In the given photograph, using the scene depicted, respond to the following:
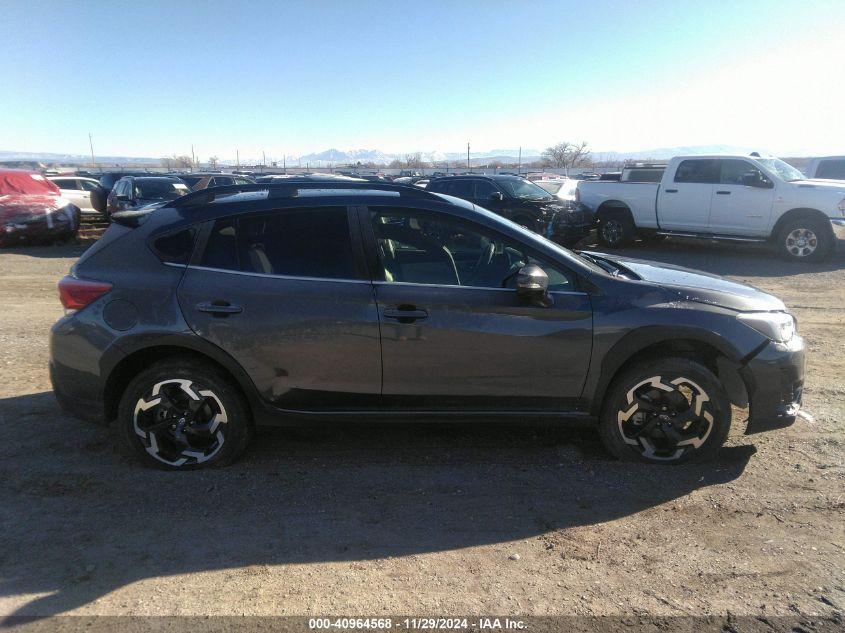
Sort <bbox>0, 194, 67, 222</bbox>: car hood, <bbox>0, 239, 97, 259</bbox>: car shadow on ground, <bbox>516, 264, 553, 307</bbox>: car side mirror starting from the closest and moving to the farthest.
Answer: <bbox>516, 264, 553, 307</bbox>: car side mirror
<bbox>0, 239, 97, 259</bbox>: car shadow on ground
<bbox>0, 194, 67, 222</bbox>: car hood

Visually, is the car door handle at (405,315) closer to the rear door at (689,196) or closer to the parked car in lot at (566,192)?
the rear door at (689,196)

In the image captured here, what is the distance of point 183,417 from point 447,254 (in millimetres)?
1961

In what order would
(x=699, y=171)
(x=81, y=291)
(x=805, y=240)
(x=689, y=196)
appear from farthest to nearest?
(x=689, y=196) → (x=699, y=171) → (x=805, y=240) → (x=81, y=291)

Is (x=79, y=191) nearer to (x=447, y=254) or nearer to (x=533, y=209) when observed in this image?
(x=533, y=209)

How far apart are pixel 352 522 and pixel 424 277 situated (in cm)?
150

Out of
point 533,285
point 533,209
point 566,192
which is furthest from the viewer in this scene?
point 566,192

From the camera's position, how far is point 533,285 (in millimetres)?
3551

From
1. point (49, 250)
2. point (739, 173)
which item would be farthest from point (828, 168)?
point (49, 250)

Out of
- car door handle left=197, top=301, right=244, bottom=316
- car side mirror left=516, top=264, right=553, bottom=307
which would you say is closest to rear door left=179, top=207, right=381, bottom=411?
car door handle left=197, top=301, right=244, bottom=316

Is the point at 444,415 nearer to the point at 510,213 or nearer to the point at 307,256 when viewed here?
the point at 307,256

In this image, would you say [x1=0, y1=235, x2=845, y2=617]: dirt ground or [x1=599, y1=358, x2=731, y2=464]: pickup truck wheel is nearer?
[x1=0, y1=235, x2=845, y2=617]: dirt ground

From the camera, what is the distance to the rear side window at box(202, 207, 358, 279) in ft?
12.4

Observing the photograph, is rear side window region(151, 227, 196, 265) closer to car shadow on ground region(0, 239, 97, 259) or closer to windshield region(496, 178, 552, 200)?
windshield region(496, 178, 552, 200)

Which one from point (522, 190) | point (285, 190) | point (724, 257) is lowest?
point (724, 257)
